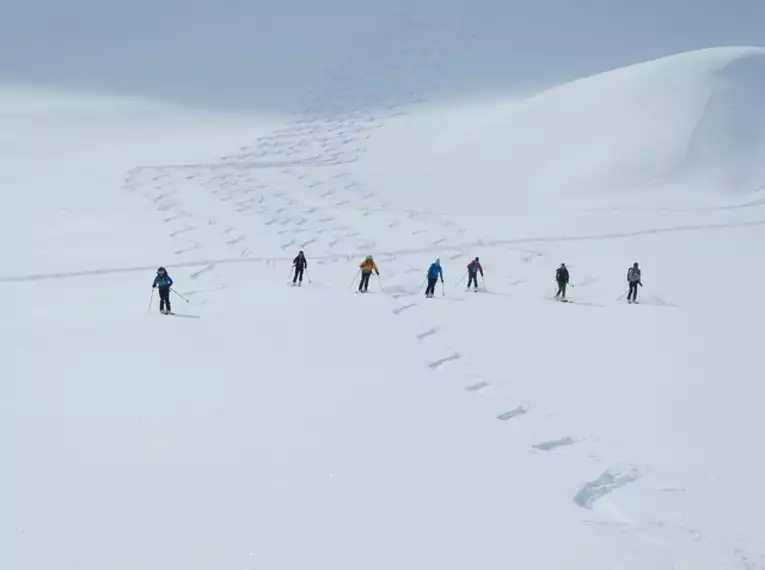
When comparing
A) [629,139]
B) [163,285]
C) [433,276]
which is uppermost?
[629,139]

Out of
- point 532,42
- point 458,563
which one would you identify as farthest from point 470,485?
point 532,42

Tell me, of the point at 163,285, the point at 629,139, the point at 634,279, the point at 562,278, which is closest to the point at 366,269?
the point at 562,278

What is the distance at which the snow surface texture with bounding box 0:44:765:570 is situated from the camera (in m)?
6.86

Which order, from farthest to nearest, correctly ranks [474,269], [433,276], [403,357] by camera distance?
[474,269]
[433,276]
[403,357]

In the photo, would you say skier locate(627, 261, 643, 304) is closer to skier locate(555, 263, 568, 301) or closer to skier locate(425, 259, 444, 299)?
skier locate(555, 263, 568, 301)

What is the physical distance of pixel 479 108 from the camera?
36.6 m

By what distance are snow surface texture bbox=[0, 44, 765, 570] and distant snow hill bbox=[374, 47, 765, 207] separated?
122 millimetres

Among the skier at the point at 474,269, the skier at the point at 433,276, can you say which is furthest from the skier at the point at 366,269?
the skier at the point at 474,269

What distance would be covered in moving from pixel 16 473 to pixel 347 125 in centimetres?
2969

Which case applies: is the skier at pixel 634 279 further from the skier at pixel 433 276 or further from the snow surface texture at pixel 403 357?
the skier at pixel 433 276

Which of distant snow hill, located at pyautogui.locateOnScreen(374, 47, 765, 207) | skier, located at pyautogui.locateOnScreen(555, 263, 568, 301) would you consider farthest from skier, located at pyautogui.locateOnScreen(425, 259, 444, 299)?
distant snow hill, located at pyautogui.locateOnScreen(374, 47, 765, 207)

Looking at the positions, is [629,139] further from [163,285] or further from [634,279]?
[163,285]

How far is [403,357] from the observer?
39.4ft

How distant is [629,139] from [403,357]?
1945cm
